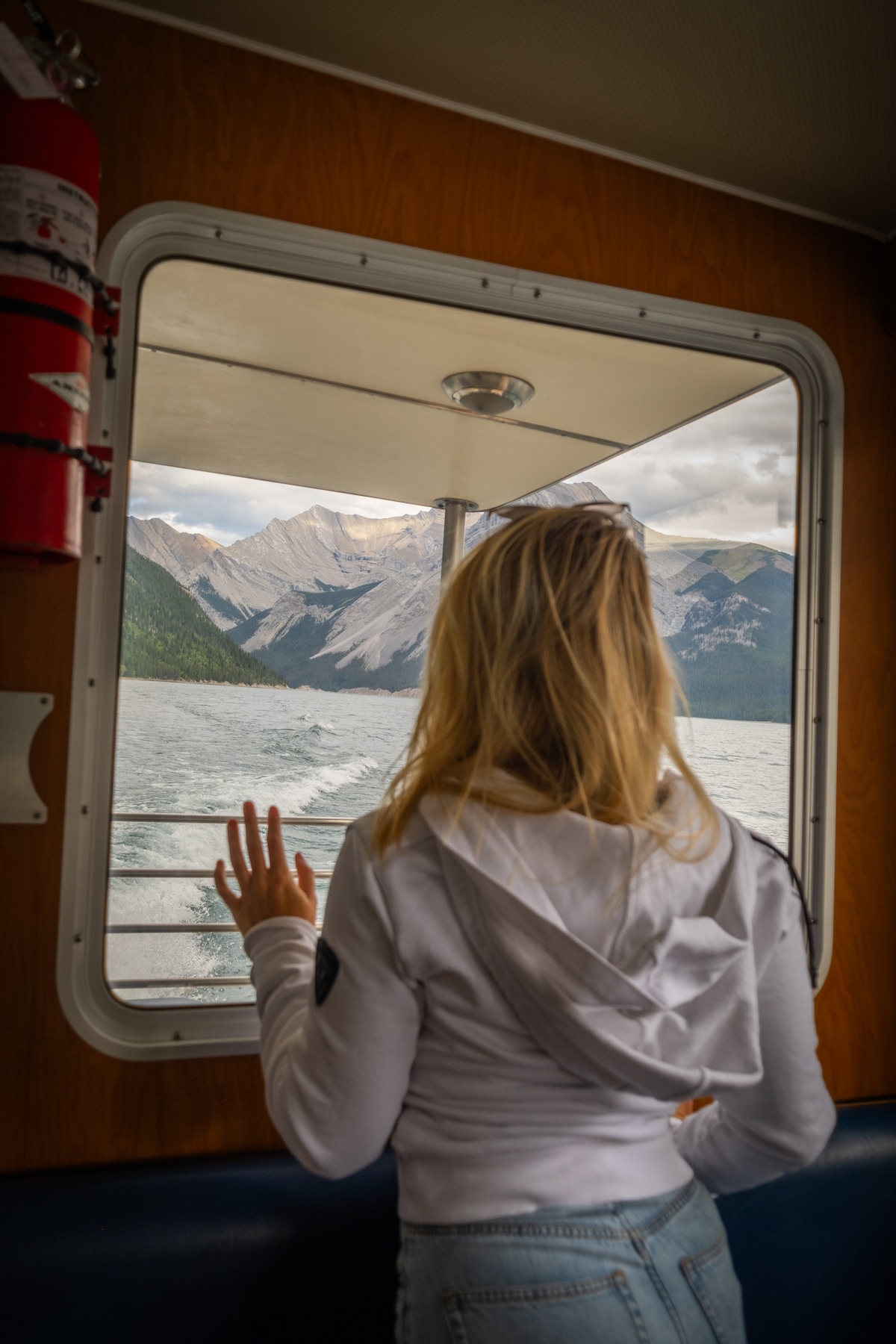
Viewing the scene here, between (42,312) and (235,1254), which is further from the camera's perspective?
(235,1254)

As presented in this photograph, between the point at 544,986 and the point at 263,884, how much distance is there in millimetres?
527

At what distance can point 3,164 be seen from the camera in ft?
4.26

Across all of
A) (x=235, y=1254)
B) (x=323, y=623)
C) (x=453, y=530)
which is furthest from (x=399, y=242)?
(x=323, y=623)

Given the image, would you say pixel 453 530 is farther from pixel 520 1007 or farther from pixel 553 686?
pixel 520 1007

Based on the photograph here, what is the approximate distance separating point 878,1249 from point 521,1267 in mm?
1315

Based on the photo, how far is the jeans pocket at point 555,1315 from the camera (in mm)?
886

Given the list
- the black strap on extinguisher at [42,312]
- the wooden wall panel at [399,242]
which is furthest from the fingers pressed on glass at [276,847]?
the black strap on extinguisher at [42,312]

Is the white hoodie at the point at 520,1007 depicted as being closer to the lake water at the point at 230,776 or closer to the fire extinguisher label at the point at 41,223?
the lake water at the point at 230,776

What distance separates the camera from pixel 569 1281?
90cm

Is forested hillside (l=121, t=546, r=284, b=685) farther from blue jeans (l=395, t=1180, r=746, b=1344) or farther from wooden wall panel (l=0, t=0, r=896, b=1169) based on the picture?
blue jeans (l=395, t=1180, r=746, b=1344)

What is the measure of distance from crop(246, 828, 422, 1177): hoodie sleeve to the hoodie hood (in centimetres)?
9

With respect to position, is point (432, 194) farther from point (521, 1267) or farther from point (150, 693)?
point (521, 1267)

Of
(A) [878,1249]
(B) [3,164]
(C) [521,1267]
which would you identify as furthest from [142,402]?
(A) [878,1249]

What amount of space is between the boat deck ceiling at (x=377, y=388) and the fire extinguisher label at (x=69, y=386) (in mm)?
383
